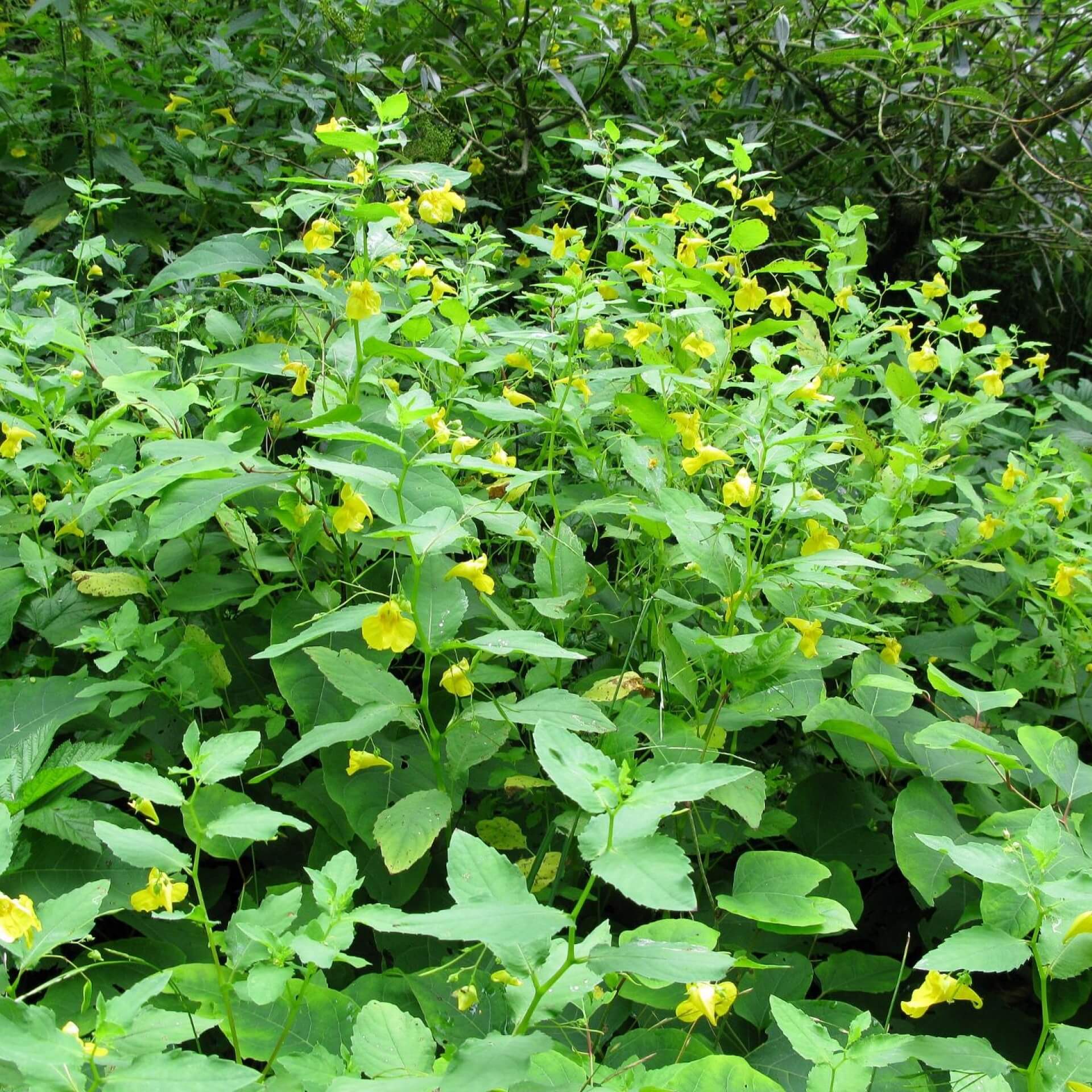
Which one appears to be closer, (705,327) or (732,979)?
(732,979)

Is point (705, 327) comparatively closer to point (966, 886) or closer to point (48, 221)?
point (966, 886)

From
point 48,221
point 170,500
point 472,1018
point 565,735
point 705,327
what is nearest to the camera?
point 565,735

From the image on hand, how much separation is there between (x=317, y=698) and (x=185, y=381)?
0.86 metres

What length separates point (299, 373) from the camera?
4.44ft

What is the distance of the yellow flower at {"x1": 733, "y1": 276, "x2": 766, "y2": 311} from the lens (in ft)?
4.79

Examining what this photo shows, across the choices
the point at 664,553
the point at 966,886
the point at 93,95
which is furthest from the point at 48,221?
the point at 966,886

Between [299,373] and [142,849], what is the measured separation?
0.75 m

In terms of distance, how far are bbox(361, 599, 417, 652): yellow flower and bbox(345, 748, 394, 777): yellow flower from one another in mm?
200

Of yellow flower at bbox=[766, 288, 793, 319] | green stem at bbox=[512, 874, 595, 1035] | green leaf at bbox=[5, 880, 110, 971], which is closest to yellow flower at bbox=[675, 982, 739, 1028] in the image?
green stem at bbox=[512, 874, 595, 1035]

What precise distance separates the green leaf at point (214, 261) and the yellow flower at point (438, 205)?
0.29 meters

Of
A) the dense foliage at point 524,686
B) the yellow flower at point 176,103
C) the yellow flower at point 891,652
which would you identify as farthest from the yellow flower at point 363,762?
the yellow flower at point 176,103

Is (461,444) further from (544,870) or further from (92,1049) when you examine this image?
(92,1049)

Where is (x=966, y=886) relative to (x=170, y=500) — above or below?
below

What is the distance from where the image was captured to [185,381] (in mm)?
1772
